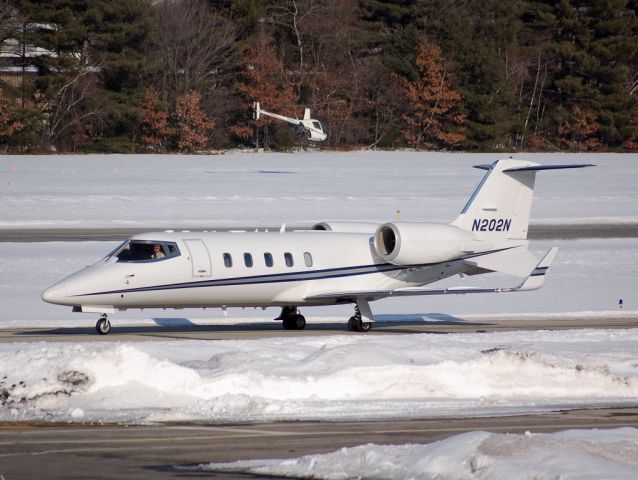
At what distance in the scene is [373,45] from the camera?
102125 millimetres

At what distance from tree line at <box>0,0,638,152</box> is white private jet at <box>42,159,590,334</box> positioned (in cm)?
6009

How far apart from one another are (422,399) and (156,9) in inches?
3232

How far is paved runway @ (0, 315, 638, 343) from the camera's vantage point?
2211cm

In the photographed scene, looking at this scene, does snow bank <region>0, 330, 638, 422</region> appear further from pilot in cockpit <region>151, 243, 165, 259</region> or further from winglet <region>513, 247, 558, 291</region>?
winglet <region>513, 247, 558, 291</region>

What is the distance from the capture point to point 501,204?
26.8 metres

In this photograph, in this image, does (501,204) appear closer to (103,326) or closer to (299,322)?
(299,322)

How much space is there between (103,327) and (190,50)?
70795 mm

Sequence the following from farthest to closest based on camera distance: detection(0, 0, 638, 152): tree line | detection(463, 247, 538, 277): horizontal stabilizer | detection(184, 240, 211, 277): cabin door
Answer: detection(0, 0, 638, 152): tree line, detection(463, 247, 538, 277): horizontal stabilizer, detection(184, 240, 211, 277): cabin door

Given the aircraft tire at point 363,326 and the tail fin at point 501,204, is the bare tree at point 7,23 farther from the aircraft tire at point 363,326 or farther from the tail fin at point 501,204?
the aircraft tire at point 363,326

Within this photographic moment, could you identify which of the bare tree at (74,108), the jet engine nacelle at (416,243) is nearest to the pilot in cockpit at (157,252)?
the jet engine nacelle at (416,243)

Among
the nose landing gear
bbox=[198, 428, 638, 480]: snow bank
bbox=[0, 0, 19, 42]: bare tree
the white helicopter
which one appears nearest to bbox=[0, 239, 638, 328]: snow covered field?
the nose landing gear

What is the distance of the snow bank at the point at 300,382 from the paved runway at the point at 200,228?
21.7 metres

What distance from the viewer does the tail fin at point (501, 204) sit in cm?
2662

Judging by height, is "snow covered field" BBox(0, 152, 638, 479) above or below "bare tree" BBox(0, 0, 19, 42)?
below
